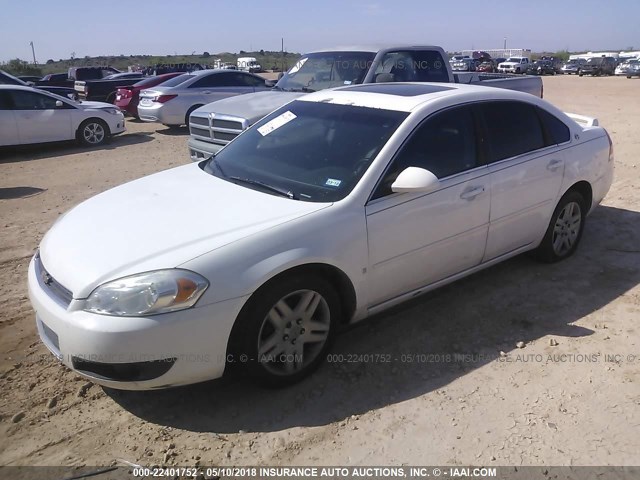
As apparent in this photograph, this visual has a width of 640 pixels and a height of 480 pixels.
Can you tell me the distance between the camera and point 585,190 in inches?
199

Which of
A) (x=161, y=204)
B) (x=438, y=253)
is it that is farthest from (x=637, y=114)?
(x=161, y=204)

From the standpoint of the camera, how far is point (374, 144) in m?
3.63

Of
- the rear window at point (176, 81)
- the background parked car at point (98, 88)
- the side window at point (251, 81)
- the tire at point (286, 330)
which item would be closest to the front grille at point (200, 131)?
the tire at point (286, 330)

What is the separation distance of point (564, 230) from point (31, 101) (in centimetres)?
1090

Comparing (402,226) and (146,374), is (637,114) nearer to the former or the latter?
(402,226)

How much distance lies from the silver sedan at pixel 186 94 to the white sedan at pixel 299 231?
10250 millimetres

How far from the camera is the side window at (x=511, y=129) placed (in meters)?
4.20

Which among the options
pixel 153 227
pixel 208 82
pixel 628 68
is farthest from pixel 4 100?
pixel 628 68

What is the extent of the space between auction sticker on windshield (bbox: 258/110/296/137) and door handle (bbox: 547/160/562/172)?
2.12 metres

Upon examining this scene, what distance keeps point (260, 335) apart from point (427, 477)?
110 cm

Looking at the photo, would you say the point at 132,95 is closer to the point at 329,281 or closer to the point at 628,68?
the point at 329,281

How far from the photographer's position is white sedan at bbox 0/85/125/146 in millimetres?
11250

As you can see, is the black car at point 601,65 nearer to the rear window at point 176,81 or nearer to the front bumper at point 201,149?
the rear window at point 176,81

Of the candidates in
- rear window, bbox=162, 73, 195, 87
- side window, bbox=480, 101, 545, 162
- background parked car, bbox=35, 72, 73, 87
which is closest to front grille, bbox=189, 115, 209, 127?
side window, bbox=480, 101, 545, 162
